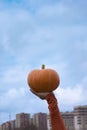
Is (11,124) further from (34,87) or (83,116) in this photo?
(34,87)

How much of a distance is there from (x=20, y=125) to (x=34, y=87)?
6683 cm

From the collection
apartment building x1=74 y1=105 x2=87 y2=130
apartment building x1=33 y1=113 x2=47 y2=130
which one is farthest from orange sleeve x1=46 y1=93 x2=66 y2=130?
apartment building x1=74 y1=105 x2=87 y2=130

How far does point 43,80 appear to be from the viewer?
41.5 feet

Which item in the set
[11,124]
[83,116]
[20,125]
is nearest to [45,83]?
[20,125]

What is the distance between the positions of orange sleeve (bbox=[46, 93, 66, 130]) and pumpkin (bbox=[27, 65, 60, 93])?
0.23 meters

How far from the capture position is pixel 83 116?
4085 inches

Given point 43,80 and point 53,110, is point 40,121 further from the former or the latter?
point 43,80

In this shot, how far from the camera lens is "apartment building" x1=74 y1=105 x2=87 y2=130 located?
9662cm

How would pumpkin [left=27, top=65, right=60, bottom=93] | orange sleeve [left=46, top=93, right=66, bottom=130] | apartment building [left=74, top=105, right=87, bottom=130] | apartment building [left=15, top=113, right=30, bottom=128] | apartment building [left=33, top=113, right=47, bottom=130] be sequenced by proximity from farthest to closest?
apartment building [left=74, top=105, right=87, bottom=130]
apartment building [left=33, top=113, right=47, bottom=130]
apartment building [left=15, top=113, right=30, bottom=128]
orange sleeve [left=46, top=93, right=66, bottom=130]
pumpkin [left=27, top=65, right=60, bottom=93]

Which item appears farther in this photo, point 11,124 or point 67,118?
point 67,118

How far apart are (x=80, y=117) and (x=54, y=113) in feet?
298

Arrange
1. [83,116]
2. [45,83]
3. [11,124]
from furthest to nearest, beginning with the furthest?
[83,116] < [11,124] < [45,83]

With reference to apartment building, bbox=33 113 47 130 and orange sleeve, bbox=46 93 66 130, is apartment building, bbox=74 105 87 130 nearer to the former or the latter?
apartment building, bbox=33 113 47 130

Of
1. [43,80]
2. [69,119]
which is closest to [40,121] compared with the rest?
[69,119]
